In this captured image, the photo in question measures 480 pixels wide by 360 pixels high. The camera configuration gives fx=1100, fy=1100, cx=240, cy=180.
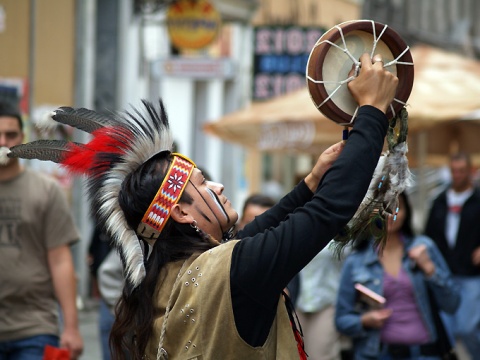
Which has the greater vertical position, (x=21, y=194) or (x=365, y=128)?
(x=365, y=128)

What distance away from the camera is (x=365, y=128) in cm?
301

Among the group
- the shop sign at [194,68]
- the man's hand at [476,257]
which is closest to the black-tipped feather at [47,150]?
the man's hand at [476,257]

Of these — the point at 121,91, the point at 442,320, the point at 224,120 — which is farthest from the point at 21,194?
the point at 121,91

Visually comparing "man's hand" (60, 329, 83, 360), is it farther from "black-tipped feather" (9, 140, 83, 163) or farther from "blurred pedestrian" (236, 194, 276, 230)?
"black-tipped feather" (9, 140, 83, 163)

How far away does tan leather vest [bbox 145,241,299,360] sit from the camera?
3.06 meters

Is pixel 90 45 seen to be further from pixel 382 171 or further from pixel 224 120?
pixel 382 171

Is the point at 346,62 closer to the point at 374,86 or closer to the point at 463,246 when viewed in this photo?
the point at 374,86

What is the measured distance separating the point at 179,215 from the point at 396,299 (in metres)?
3.09

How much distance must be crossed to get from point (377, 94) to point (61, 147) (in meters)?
1.01

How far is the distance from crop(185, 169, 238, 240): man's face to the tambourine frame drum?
42cm

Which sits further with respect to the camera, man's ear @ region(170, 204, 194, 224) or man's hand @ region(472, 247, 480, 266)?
man's hand @ region(472, 247, 480, 266)

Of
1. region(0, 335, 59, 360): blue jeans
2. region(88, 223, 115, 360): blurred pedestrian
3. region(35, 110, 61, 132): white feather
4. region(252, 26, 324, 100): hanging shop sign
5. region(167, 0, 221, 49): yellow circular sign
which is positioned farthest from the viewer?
region(252, 26, 324, 100): hanging shop sign

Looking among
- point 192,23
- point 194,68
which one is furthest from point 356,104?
point 192,23

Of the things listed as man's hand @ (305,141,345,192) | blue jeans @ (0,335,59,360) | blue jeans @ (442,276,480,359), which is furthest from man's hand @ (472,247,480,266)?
man's hand @ (305,141,345,192)
